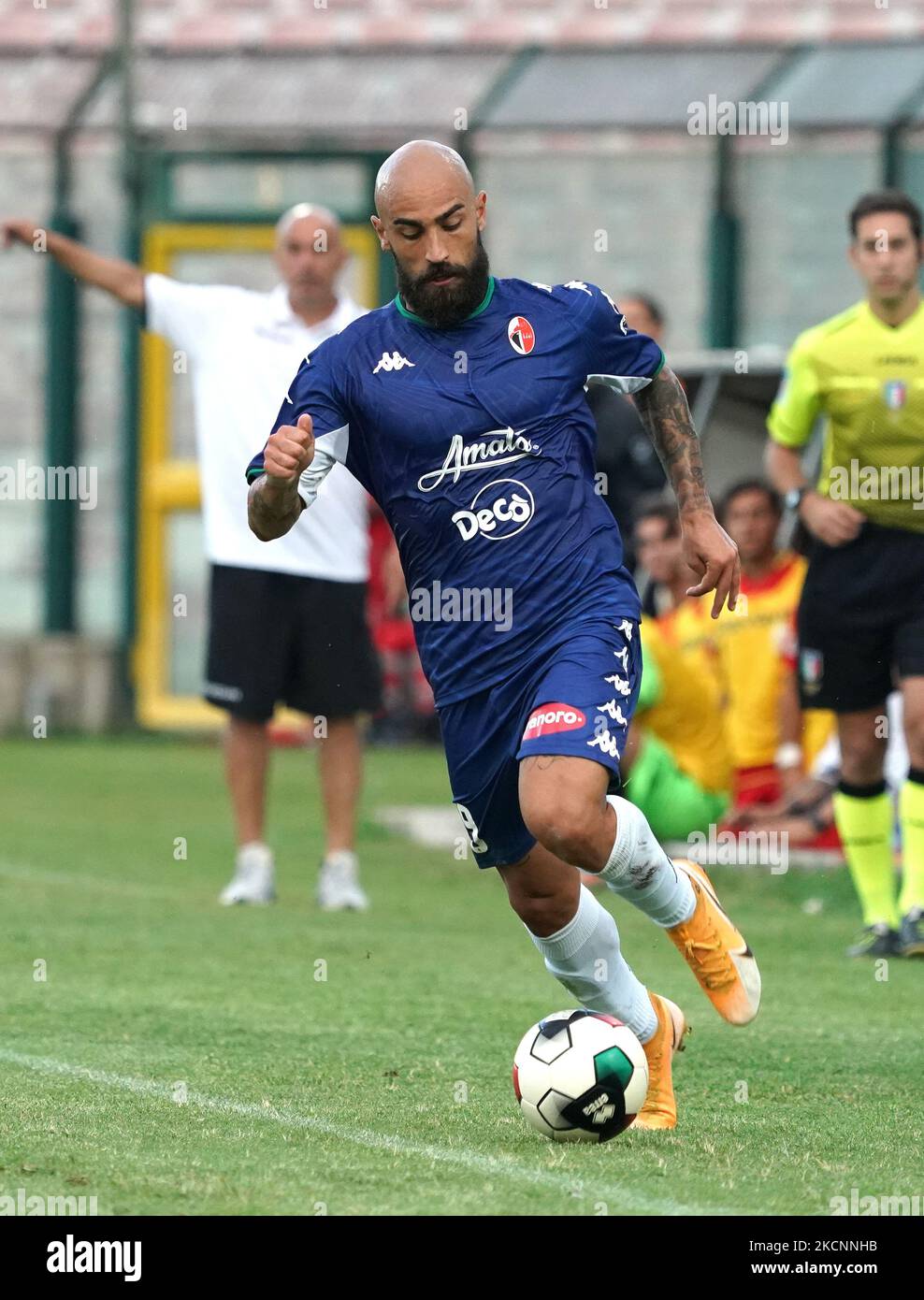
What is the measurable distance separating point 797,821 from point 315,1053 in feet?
17.5

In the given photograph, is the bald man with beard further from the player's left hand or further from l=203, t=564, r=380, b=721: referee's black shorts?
l=203, t=564, r=380, b=721: referee's black shorts

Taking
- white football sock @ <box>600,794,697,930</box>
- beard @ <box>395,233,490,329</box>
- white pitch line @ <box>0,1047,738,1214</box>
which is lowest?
white pitch line @ <box>0,1047,738,1214</box>

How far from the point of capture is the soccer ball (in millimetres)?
5129

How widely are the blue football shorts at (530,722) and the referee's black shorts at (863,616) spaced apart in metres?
2.97

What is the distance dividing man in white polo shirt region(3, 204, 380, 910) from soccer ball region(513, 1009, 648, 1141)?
14.4 feet

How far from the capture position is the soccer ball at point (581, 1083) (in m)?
5.13

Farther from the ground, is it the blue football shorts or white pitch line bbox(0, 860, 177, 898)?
the blue football shorts

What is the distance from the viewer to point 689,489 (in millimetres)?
5832

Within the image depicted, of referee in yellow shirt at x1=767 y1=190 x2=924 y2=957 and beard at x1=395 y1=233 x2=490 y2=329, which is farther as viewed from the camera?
referee in yellow shirt at x1=767 y1=190 x2=924 y2=957

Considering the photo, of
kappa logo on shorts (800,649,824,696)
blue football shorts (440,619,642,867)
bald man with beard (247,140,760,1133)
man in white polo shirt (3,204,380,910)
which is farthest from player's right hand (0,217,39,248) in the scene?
blue football shorts (440,619,642,867)

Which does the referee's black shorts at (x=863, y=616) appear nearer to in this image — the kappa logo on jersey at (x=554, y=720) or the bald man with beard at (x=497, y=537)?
the bald man with beard at (x=497, y=537)

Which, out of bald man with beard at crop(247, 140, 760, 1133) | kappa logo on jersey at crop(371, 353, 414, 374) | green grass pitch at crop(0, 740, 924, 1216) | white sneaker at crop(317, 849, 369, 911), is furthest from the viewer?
white sneaker at crop(317, 849, 369, 911)

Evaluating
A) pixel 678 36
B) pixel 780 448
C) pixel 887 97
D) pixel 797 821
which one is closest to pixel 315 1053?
pixel 780 448

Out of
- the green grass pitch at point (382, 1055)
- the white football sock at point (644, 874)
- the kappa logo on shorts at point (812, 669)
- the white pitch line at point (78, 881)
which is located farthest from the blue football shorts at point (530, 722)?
the white pitch line at point (78, 881)
